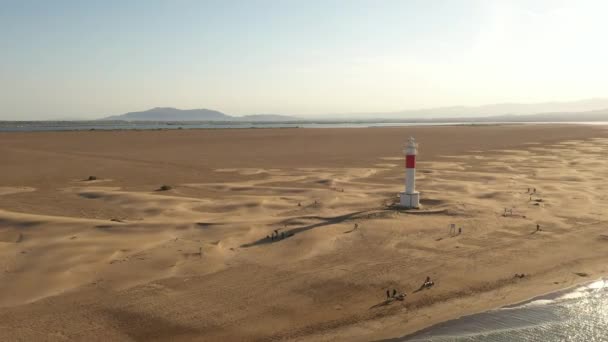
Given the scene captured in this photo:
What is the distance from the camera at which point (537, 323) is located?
5.14 metres

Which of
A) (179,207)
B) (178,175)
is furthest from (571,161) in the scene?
(179,207)

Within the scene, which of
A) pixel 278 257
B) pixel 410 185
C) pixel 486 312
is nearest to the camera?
pixel 486 312

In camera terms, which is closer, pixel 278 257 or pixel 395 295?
pixel 395 295

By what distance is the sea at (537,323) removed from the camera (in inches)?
190

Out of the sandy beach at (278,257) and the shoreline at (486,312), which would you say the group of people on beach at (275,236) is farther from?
the shoreline at (486,312)

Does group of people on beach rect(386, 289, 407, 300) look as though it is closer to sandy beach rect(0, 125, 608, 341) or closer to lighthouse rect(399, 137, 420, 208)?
sandy beach rect(0, 125, 608, 341)

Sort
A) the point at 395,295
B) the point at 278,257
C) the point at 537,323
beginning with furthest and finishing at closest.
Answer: the point at 278,257 → the point at 395,295 → the point at 537,323

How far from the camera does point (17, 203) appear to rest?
1120 centimetres

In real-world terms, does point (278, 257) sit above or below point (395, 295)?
above

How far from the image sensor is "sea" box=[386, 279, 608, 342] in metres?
4.83

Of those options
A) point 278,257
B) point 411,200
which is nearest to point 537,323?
point 278,257

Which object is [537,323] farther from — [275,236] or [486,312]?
[275,236]

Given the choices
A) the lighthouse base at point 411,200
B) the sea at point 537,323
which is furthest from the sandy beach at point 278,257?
the lighthouse base at point 411,200

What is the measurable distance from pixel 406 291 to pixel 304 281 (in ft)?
4.27
